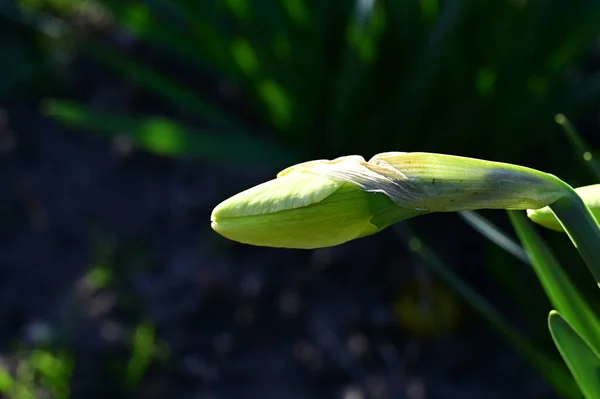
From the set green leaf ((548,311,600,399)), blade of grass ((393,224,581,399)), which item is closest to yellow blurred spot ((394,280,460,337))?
blade of grass ((393,224,581,399))

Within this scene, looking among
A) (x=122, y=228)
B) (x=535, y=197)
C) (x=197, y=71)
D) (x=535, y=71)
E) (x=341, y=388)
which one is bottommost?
(x=535, y=197)

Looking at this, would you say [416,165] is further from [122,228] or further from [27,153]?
[27,153]

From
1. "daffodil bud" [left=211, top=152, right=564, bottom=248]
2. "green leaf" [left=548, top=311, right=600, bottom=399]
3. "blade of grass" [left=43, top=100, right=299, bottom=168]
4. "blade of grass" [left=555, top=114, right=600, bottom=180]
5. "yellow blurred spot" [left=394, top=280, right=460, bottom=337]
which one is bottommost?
"green leaf" [left=548, top=311, right=600, bottom=399]

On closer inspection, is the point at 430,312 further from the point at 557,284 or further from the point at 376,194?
the point at 376,194

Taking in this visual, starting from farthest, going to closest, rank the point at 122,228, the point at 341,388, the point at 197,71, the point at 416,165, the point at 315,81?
the point at 197,71 → the point at 122,228 → the point at 315,81 → the point at 341,388 → the point at 416,165

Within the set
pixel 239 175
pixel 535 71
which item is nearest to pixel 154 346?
pixel 239 175

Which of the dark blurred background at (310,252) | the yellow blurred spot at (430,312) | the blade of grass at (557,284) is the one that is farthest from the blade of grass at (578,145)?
the yellow blurred spot at (430,312)

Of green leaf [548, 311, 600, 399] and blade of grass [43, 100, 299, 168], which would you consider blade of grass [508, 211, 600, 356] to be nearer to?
green leaf [548, 311, 600, 399]
